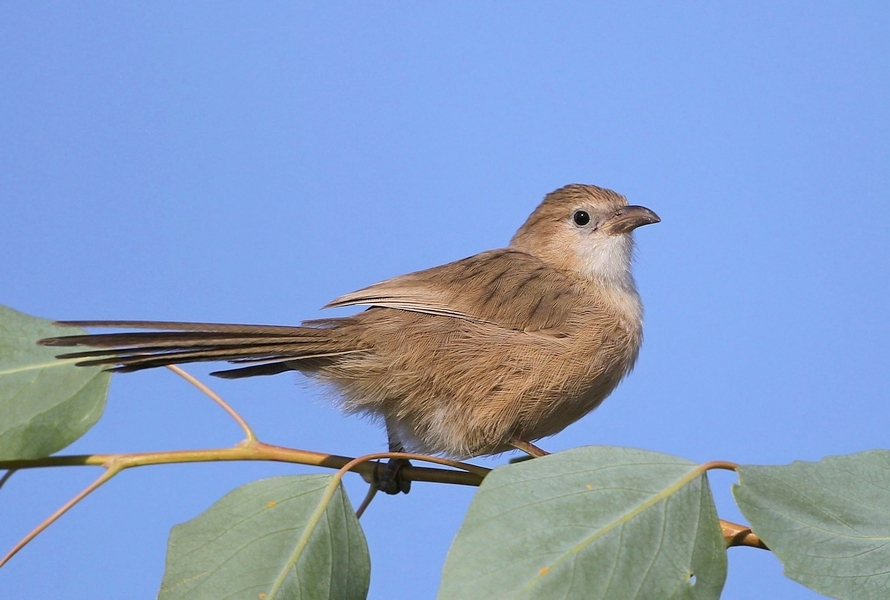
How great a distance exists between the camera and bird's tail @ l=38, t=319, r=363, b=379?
192cm

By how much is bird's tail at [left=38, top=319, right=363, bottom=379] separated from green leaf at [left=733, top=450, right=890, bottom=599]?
127 cm

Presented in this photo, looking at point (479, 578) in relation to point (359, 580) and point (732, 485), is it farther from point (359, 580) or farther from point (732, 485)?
point (732, 485)

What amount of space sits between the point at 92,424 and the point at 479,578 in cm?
92

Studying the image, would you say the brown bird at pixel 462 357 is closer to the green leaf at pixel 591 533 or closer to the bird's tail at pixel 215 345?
the bird's tail at pixel 215 345

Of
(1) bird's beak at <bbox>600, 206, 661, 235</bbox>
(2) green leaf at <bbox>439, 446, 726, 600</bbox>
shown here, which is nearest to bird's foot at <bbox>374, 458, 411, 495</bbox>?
(2) green leaf at <bbox>439, 446, 726, 600</bbox>

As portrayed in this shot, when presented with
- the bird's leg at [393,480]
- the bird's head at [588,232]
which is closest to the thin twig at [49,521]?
the bird's leg at [393,480]

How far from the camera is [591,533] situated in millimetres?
1598

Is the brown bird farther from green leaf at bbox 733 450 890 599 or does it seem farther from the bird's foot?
green leaf at bbox 733 450 890 599

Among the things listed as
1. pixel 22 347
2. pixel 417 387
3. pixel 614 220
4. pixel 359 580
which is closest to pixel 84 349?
pixel 22 347

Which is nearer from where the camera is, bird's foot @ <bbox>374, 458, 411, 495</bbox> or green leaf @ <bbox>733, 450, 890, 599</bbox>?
green leaf @ <bbox>733, 450, 890, 599</bbox>

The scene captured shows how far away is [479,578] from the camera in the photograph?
1522 mm

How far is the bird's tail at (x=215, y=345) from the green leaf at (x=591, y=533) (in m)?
0.87

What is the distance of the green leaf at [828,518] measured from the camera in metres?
1.63

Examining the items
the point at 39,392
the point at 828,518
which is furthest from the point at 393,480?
the point at 828,518
